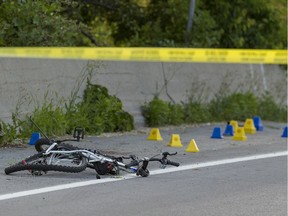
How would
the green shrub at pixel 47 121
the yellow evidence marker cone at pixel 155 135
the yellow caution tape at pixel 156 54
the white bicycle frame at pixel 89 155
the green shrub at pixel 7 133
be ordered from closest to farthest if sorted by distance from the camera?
the white bicycle frame at pixel 89 155, the green shrub at pixel 7 133, the green shrub at pixel 47 121, the yellow evidence marker cone at pixel 155 135, the yellow caution tape at pixel 156 54

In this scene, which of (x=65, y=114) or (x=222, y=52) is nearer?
(x=65, y=114)

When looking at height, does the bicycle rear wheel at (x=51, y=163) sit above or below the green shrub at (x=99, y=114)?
below

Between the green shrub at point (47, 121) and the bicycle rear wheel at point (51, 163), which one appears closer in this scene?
the bicycle rear wheel at point (51, 163)

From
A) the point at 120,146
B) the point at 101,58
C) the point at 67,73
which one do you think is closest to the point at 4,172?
the point at 120,146

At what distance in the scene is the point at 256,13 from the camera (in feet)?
64.4

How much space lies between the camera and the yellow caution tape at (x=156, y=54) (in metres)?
13.5

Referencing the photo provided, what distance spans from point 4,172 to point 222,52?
8960mm

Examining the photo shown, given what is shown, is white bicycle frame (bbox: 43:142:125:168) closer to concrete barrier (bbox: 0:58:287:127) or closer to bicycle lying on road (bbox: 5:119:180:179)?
bicycle lying on road (bbox: 5:119:180:179)

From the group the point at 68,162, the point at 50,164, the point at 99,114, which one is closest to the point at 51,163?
the point at 50,164

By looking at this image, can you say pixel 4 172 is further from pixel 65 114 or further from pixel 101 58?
pixel 101 58

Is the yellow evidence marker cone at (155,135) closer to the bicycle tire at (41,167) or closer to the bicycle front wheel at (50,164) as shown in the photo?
the bicycle front wheel at (50,164)

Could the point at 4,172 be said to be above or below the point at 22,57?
below

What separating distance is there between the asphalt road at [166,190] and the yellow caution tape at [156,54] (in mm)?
2021

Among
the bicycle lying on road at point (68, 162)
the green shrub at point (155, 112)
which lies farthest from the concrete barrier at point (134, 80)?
the bicycle lying on road at point (68, 162)
